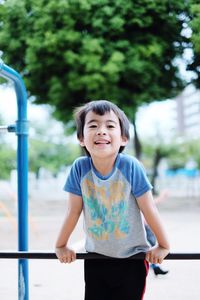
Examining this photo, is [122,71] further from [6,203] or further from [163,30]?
[6,203]

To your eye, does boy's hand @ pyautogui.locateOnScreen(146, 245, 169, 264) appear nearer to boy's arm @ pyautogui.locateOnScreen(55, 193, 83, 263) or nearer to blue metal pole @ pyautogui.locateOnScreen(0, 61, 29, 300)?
boy's arm @ pyautogui.locateOnScreen(55, 193, 83, 263)

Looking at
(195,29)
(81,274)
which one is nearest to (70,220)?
(81,274)

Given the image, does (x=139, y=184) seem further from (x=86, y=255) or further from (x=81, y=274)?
(x=81, y=274)

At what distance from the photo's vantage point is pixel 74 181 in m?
0.77

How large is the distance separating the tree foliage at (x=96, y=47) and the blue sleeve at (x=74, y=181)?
78cm

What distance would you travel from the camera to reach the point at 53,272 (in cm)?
136

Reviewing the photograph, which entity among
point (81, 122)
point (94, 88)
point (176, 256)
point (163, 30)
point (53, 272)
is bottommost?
point (53, 272)

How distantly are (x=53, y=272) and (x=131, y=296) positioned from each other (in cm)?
65

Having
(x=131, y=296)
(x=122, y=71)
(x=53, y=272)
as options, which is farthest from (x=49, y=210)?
(x=131, y=296)

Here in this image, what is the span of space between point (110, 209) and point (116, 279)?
14cm

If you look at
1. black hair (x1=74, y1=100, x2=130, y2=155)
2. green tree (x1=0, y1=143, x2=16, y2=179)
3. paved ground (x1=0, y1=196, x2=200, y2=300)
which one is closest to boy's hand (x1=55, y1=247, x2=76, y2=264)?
black hair (x1=74, y1=100, x2=130, y2=155)

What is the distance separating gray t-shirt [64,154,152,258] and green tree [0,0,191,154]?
31.0 inches

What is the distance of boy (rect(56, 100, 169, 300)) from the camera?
0.74 m

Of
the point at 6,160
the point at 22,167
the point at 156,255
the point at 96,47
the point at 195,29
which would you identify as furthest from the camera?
the point at 6,160
